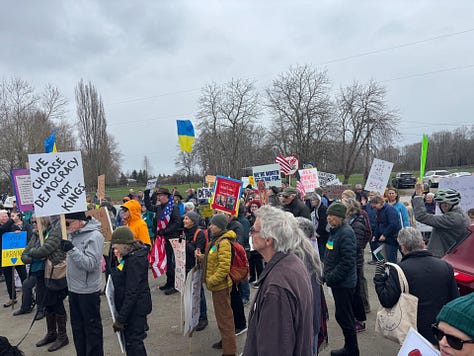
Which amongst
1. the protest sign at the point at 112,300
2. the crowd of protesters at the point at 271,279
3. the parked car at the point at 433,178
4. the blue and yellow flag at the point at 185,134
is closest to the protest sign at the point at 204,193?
the blue and yellow flag at the point at 185,134

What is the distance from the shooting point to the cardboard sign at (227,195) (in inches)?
259

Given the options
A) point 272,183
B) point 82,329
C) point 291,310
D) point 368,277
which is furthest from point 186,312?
point 272,183

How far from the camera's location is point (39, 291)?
221 inches

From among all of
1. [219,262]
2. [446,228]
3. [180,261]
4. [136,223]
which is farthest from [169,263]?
[446,228]

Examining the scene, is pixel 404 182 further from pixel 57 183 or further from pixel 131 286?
pixel 131 286

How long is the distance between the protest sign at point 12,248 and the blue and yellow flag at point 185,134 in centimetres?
425

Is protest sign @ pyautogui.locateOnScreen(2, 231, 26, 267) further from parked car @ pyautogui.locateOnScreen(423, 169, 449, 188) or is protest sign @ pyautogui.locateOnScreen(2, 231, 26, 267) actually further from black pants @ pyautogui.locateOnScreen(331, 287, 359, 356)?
parked car @ pyautogui.locateOnScreen(423, 169, 449, 188)

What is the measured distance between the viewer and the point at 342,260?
4332 mm

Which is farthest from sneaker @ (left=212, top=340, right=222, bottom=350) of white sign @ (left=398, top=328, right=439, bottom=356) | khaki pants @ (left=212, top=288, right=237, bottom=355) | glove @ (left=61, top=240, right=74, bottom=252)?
white sign @ (left=398, top=328, right=439, bottom=356)

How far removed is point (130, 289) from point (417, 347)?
2.81 meters

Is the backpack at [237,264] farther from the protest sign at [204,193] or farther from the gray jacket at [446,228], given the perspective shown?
Answer: the protest sign at [204,193]

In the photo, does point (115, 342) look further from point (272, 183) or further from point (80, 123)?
point (80, 123)

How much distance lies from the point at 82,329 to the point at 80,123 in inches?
1804

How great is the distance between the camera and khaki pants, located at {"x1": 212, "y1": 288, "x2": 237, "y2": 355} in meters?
4.68
